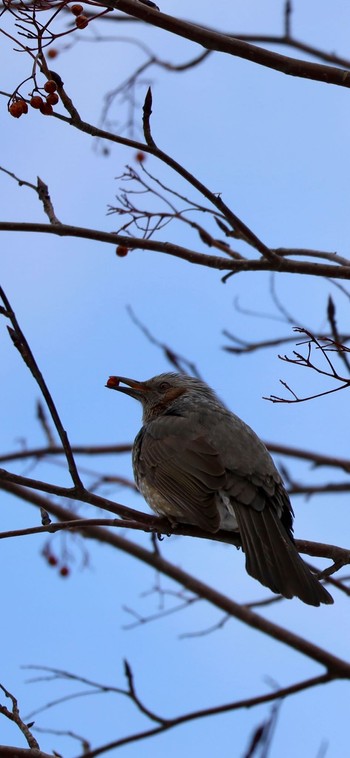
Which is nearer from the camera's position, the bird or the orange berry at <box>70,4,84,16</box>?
the orange berry at <box>70,4,84,16</box>

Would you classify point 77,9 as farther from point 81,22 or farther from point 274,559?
point 274,559

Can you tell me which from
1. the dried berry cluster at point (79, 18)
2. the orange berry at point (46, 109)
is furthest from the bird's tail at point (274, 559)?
the dried berry cluster at point (79, 18)

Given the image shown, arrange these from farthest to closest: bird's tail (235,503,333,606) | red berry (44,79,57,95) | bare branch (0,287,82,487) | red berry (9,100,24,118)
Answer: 1. bird's tail (235,503,333,606)
2. red berry (9,100,24,118)
3. red berry (44,79,57,95)
4. bare branch (0,287,82,487)

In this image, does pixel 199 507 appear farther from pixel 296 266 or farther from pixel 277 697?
pixel 277 697

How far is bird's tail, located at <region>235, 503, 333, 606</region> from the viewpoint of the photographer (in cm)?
452

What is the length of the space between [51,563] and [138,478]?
7.71ft

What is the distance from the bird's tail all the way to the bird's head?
1534mm

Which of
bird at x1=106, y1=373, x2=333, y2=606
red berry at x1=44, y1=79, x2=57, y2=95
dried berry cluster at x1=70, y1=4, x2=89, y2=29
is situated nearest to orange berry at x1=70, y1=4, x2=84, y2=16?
dried berry cluster at x1=70, y1=4, x2=89, y2=29

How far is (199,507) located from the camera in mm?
4871

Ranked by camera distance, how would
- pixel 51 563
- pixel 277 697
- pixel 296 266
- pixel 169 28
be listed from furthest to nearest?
pixel 51 563
pixel 277 697
pixel 296 266
pixel 169 28

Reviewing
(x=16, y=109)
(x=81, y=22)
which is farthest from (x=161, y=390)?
(x=81, y=22)

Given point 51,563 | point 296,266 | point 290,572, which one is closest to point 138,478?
point 290,572

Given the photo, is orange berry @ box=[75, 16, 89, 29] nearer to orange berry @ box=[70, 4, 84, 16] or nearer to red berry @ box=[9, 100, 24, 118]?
orange berry @ box=[70, 4, 84, 16]

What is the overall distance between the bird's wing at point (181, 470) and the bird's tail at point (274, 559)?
0.18 meters
